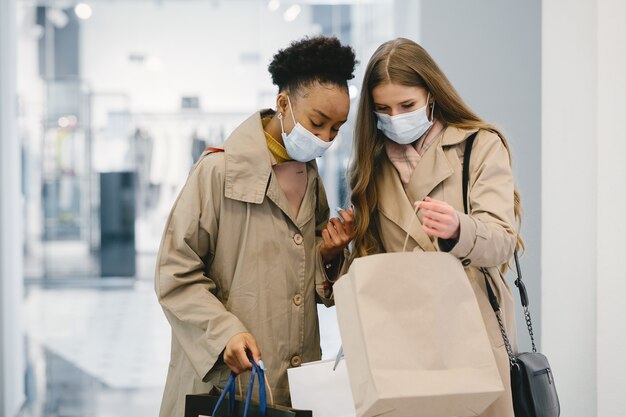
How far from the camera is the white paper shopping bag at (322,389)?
1.78 m

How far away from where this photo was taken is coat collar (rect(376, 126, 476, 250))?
70.4 inches

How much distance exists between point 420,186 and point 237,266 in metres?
0.50

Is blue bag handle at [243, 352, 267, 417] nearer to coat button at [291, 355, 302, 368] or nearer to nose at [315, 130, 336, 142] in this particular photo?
coat button at [291, 355, 302, 368]

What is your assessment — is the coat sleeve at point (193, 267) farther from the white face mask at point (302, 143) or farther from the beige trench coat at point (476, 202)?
the beige trench coat at point (476, 202)

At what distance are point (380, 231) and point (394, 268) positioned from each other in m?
0.42

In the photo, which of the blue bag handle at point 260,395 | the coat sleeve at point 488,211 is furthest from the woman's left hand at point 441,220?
the blue bag handle at point 260,395

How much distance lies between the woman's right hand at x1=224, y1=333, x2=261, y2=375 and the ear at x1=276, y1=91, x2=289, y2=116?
1.96 feet

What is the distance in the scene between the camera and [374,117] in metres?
1.94

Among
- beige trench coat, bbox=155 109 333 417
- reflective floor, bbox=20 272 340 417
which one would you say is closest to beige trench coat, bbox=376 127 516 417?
beige trench coat, bbox=155 109 333 417

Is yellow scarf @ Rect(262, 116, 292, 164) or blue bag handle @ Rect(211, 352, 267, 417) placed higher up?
yellow scarf @ Rect(262, 116, 292, 164)

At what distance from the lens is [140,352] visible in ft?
21.0

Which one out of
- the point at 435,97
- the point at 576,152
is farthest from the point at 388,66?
the point at 576,152

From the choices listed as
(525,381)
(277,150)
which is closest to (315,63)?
(277,150)

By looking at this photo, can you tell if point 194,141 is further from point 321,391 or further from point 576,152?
point 321,391
